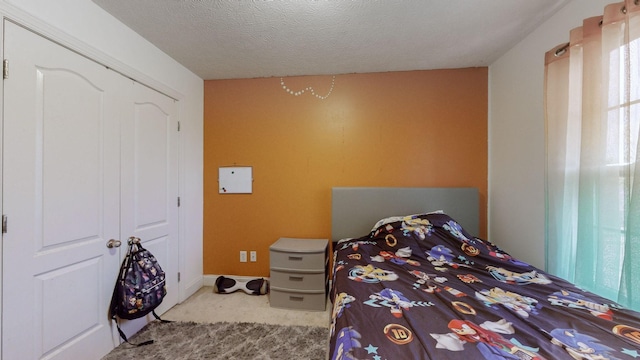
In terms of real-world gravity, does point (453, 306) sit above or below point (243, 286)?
above

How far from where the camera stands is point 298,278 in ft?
7.53

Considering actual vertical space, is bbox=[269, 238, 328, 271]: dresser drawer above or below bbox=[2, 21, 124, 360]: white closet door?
below

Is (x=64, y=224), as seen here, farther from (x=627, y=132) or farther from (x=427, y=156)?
(x=627, y=132)

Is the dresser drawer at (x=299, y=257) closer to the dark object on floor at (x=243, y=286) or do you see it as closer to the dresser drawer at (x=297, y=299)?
the dresser drawer at (x=297, y=299)

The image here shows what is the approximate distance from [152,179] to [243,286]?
4.65 feet

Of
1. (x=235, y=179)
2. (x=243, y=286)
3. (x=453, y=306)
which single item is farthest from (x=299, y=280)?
(x=453, y=306)

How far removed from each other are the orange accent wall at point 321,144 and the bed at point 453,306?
0.65 m

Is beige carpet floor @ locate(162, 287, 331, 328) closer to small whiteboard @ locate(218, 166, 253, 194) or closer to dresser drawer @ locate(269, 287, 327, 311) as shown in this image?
dresser drawer @ locate(269, 287, 327, 311)

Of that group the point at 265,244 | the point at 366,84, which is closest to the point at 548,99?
the point at 366,84

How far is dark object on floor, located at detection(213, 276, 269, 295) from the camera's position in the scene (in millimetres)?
2566

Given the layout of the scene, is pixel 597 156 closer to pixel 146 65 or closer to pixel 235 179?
pixel 235 179

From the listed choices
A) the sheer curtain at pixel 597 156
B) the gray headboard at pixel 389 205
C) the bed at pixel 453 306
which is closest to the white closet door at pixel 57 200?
the bed at pixel 453 306

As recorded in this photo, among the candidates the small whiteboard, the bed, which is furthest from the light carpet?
the small whiteboard

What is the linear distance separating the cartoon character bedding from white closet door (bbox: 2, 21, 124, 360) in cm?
160
